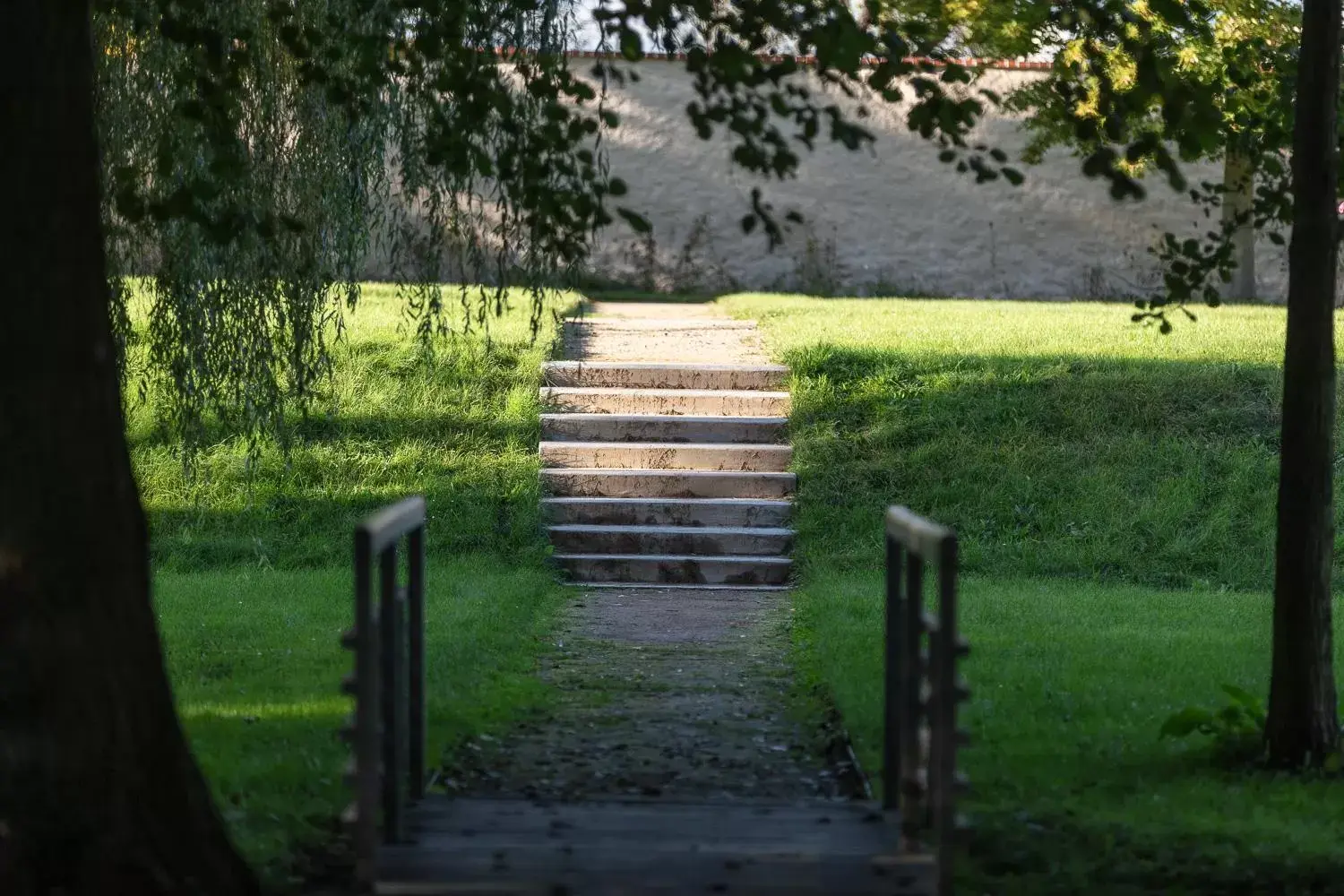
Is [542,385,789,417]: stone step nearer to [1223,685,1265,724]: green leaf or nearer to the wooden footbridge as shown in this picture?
[1223,685,1265,724]: green leaf

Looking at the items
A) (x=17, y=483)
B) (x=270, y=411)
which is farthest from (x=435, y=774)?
(x=270, y=411)

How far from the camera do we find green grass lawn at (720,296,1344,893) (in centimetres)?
505

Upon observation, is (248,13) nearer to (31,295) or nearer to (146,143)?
(146,143)

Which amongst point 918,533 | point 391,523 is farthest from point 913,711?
point 391,523

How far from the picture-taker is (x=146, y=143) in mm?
7922

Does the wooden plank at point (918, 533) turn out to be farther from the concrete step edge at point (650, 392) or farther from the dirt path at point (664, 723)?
the concrete step edge at point (650, 392)

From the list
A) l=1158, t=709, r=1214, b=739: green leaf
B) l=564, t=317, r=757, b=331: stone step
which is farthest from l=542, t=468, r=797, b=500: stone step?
l=1158, t=709, r=1214, b=739: green leaf

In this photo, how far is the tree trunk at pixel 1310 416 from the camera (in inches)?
224

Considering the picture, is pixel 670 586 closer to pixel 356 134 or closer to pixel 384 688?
pixel 356 134

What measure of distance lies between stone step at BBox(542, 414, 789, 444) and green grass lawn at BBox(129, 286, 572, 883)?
0.93 ft

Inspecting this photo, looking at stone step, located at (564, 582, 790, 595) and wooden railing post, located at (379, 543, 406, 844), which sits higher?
wooden railing post, located at (379, 543, 406, 844)

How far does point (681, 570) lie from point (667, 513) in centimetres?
63

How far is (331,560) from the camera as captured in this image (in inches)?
430

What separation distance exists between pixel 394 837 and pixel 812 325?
1140cm
